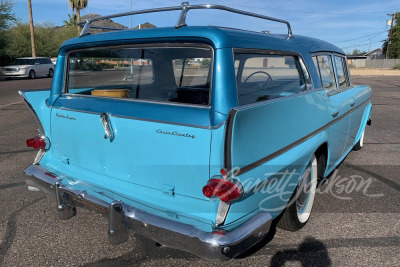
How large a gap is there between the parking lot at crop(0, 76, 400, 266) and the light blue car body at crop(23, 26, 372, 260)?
52 centimetres

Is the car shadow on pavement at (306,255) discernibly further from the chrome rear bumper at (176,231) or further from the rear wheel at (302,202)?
the chrome rear bumper at (176,231)

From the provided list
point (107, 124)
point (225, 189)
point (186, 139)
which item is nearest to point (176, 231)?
point (225, 189)

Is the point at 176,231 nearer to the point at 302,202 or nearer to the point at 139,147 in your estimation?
the point at 139,147

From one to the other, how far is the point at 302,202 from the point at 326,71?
1399 millimetres

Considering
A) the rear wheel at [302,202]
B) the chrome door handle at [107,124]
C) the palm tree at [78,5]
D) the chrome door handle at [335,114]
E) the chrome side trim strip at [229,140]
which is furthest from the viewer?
the palm tree at [78,5]

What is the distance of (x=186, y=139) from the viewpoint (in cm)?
211

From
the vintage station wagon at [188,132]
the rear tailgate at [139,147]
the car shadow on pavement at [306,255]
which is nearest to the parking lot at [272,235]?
the car shadow on pavement at [306,255]

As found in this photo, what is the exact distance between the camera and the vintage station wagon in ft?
6.73

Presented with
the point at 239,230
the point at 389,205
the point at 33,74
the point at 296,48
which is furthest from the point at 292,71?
the point at 33,74

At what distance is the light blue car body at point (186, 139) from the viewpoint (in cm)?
206

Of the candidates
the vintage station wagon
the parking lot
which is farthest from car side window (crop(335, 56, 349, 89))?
the parking lot

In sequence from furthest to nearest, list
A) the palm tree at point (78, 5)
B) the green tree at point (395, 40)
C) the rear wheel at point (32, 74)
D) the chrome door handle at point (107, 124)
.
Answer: the green tree at point (395, 40) < the palm tree at point (78, 5) < the rear wheel at point (32, 74) < the chrome door handle at point (107, 124)

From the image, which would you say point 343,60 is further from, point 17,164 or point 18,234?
point 17,164

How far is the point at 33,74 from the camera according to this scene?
2481cm
